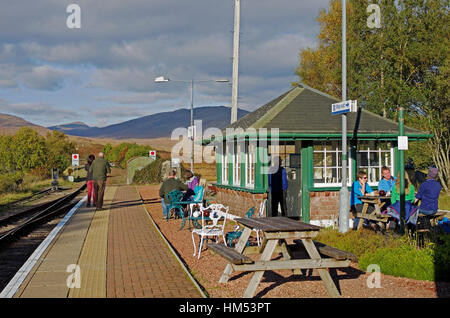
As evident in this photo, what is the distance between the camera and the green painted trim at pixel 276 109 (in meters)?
13.7

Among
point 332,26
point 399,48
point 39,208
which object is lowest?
point 39,208

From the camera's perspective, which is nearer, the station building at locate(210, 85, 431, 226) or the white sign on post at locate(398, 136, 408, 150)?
the white sign on post at locate(398, 136, 408, 150)

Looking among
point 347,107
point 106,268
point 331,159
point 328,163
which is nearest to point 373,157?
point 331,159

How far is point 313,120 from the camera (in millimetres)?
14039

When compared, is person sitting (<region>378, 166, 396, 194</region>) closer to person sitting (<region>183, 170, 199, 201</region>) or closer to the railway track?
person sitting (<region>183, 170, 199, 201</region>)

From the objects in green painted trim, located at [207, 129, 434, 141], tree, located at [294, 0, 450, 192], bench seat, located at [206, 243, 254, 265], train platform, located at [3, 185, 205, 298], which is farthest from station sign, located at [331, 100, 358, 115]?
tree, located at [294, 0, 450, 192]

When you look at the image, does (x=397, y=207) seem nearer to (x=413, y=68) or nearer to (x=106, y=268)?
(x=106, y=268)

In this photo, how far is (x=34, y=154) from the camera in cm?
4966

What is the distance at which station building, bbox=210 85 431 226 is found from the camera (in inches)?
531

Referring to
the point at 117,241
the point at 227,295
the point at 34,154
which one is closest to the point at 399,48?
the point at 117,241

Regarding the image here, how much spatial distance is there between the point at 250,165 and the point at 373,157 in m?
3.38

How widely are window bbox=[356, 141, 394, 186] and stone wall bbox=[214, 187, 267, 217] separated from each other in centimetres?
289

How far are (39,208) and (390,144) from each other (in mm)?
15047
